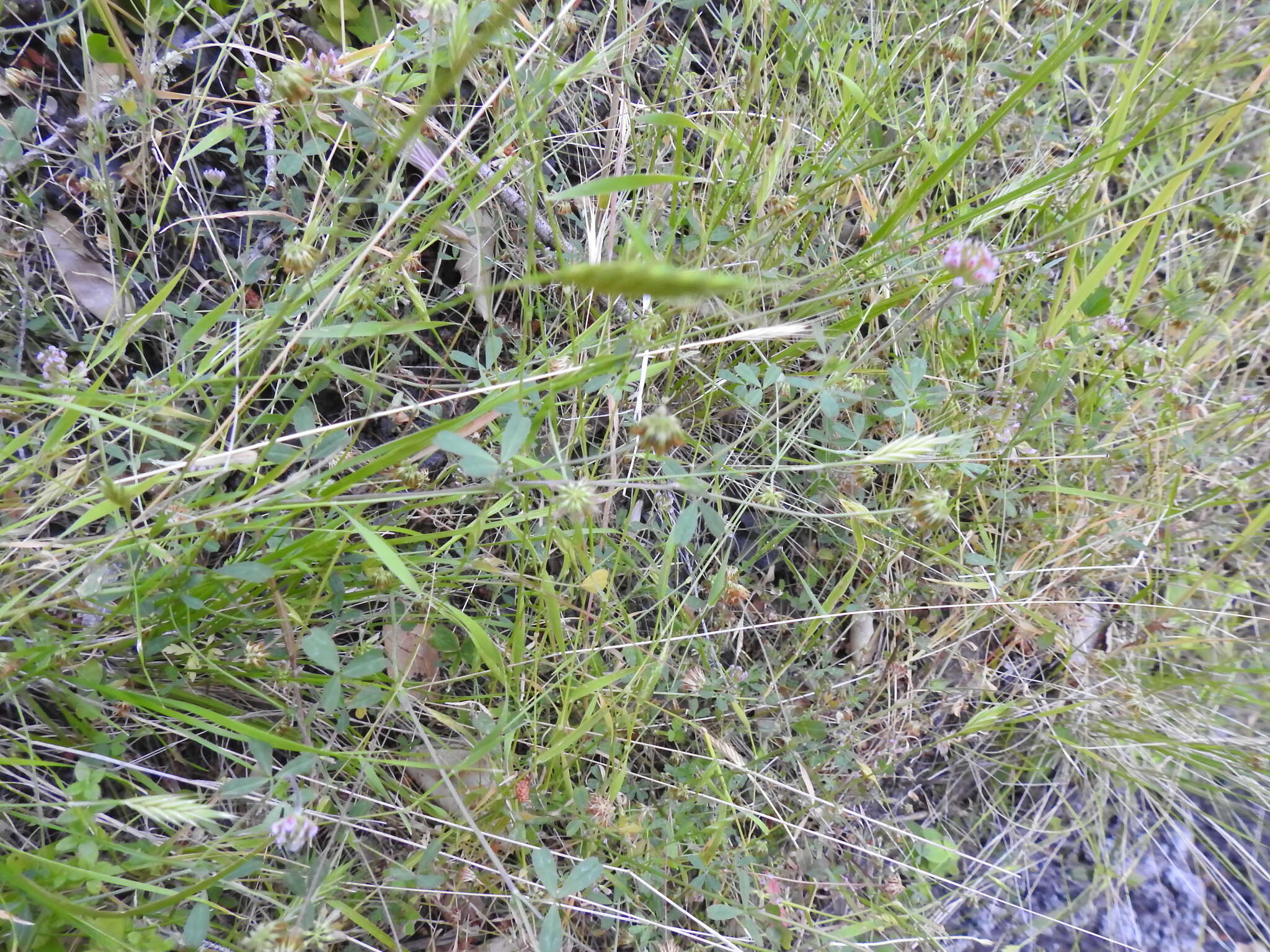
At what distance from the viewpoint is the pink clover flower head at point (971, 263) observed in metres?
1.08

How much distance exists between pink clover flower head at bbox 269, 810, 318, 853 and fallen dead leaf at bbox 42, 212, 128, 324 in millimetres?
957

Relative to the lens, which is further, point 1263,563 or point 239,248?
point 1263,563

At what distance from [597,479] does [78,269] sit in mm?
1043

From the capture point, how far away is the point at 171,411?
44.2 inches

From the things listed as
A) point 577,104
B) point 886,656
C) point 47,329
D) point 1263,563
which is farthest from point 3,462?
point 1263,563

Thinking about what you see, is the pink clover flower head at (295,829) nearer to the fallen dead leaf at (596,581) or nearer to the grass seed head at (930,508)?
the fallen dead leaf at (596,581)

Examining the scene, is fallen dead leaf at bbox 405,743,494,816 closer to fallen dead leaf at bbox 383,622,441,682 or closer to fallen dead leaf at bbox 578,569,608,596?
fallen dead leaf at bbox 383,622,441,682

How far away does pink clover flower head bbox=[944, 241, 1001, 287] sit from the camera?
108 cm

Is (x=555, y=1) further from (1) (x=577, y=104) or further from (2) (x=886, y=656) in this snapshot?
(2) (x=886, y=656)

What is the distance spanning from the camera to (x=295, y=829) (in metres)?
1.00

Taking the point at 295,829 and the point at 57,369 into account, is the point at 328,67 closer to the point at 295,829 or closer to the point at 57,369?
the point at 57,369

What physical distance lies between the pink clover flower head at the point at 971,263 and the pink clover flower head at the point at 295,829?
1.15 m

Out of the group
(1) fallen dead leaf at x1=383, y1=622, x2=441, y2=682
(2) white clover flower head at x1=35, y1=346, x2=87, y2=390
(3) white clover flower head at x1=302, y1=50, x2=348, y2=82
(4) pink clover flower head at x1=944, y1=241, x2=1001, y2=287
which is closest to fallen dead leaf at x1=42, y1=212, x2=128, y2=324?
(2) white clover flower head at x1=35, y1=346, x2=87, y2=390

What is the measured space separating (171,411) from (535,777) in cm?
81
